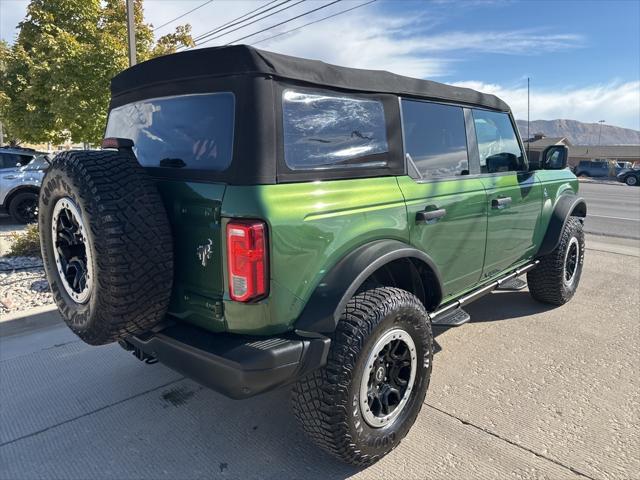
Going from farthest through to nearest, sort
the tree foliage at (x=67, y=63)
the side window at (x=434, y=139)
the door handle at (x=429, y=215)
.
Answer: the tree foliage at (x=67, y=63) → the side window at (x=434, y=139) → the door handle at (x=429, y=215)

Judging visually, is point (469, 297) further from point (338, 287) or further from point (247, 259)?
point (247, 259)

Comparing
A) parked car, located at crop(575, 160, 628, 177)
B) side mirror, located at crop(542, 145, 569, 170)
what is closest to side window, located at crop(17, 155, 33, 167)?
side mirror, located at crop(542, 145, 569, 170)

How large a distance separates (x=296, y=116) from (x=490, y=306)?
3.40m

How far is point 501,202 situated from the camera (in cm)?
347

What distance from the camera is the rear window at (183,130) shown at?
2.13 m

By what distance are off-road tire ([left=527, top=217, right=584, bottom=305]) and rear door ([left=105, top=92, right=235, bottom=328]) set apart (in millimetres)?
3495

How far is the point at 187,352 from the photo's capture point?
2059 mm

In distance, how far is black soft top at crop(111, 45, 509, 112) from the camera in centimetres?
203

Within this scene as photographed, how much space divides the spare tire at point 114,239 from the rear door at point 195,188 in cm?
11

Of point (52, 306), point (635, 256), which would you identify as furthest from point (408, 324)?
point (635, 256)

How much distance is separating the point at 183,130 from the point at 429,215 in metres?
1.46

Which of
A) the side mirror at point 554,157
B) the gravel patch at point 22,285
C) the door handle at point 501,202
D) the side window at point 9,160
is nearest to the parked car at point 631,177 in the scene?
the side mirror at point 554,157

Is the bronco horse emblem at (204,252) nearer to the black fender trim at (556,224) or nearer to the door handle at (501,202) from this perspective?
the door handle at (501,202)

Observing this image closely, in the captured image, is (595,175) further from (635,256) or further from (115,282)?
(115,282)
